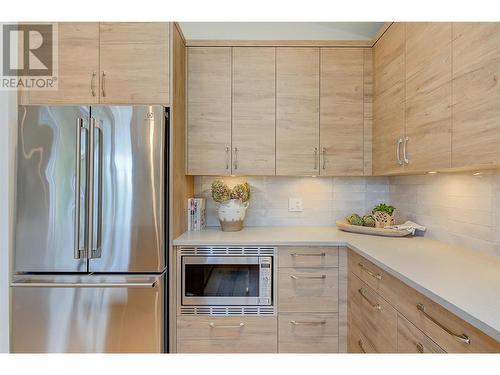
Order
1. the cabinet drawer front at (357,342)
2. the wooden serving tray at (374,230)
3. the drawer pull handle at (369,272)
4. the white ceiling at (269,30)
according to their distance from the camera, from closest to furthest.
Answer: the drawer pull handle at (369,272) < the cabinet drawer front at (357,342) < the wooden serving tray at (374,230) < the white ceiling at (269,30)

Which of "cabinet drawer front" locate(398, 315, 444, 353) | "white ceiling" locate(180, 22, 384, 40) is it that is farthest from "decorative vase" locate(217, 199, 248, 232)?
"white ceiling" locate(180, 22, 384, 40)

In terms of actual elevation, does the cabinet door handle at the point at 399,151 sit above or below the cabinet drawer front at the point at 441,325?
above

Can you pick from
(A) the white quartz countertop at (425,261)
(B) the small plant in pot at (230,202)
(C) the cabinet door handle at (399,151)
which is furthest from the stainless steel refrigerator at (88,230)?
(C) the cabinet door handle at (399,151)

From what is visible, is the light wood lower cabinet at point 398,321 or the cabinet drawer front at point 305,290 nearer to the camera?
the light wood lower cabinet at point 398,321

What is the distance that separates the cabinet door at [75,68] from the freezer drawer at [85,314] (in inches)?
46.0

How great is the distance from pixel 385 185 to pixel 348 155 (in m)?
0.57

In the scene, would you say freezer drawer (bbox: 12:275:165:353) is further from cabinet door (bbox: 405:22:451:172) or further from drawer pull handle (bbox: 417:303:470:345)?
cabinet door (bbox: 405:22:451:172)

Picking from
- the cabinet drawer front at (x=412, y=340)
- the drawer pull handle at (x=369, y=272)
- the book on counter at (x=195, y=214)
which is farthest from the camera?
the book on counter at (x=195, y=214)

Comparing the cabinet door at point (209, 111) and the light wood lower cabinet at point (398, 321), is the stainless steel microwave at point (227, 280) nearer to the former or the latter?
the light wood lower cabinet at point (398, 321)

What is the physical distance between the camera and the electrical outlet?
8.30 ft

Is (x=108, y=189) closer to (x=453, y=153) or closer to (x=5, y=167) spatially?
(x=5, y=167)

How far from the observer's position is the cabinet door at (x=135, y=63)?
6.13 ft

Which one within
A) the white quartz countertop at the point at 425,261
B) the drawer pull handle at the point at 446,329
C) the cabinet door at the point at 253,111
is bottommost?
the drawer pull handle at the point at 446,329

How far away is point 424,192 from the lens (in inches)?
80.2
